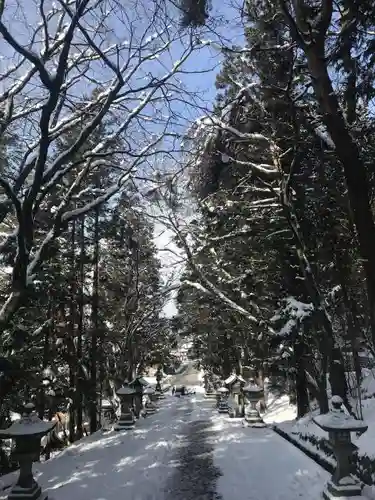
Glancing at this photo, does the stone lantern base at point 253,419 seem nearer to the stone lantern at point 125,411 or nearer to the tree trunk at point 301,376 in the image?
the tree trunk at point 301,376

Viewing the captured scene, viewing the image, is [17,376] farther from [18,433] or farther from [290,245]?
[290,245]

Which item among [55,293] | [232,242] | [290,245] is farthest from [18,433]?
[232,242]

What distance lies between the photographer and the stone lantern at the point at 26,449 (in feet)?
22.4

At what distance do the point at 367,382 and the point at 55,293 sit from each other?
11357mm

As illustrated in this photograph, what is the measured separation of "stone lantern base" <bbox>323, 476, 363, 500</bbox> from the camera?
20.9ft

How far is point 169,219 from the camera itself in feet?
59.3

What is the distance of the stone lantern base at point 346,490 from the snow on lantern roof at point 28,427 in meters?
4.30

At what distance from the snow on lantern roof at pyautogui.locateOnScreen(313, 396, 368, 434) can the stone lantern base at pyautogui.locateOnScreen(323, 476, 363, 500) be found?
67cm

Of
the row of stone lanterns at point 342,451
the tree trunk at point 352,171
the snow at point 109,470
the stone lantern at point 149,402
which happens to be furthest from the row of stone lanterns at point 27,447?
the stone lantern at point 149,402

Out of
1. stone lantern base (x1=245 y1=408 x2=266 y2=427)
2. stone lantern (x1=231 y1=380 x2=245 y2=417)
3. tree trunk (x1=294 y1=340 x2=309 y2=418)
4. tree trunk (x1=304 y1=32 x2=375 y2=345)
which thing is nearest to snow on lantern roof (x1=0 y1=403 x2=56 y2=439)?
tree trunk (x1=304 y1=32 x2=375 y2=345)

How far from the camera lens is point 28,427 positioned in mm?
7180

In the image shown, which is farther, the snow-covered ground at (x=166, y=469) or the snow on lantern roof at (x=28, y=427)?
the snow-covered ground at (x=166, y=469)

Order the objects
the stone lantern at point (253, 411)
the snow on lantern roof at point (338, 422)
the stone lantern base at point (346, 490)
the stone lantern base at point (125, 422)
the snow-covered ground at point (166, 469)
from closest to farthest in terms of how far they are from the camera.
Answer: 1. the stone lantern base at point (346, 490)
2. the snow on lantern roof at point (338, 422)
3. the snow-covered ground at point (166, 469)
4. the stone lantern at point (253, 411)
5. the stone lantern base at point (125, 422)

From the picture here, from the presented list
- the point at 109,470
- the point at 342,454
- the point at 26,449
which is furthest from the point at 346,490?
the point at 109,470
